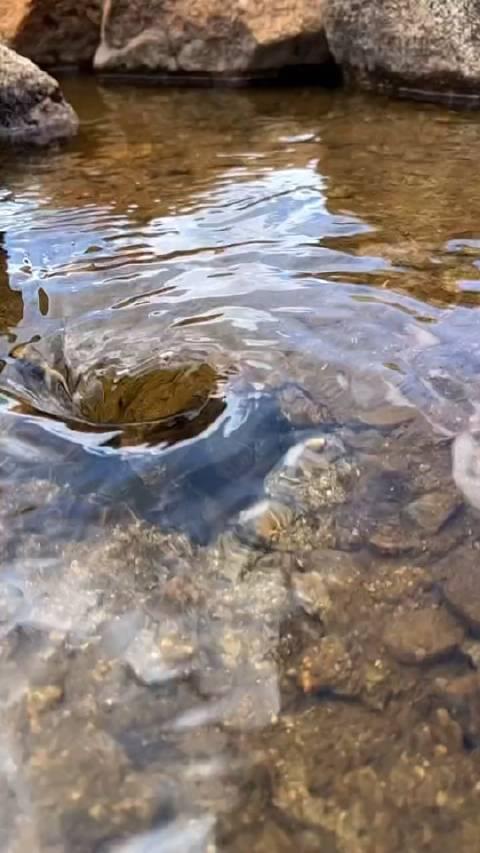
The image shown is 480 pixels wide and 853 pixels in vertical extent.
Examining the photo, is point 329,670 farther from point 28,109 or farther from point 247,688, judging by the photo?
point 28,109

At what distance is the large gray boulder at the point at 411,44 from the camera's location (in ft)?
20.5

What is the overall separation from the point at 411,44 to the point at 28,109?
292 cm

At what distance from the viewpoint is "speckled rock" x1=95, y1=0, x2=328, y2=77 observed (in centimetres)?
733

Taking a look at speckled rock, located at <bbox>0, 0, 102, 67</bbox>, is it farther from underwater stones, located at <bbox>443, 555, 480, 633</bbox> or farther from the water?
underwater stones, located at <bbox>443, 555, 480, 633</bbox>

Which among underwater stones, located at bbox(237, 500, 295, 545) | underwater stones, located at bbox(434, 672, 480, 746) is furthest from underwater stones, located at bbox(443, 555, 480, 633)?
underwater stones, located at bbox(237, 500, 295, 545)

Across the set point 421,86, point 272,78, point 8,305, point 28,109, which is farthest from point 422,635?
point 272,78

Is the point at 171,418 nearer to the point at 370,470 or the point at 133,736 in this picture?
the point at 370,470

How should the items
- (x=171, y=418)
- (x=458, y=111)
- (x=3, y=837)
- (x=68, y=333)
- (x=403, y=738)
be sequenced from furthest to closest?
(x=458, y=111) → (x=68, y=333) → (x=171, y=418) → (x=403, y=738) → (x=3, y=837)

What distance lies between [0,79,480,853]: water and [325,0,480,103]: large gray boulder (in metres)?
2.84

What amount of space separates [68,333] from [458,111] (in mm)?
4190

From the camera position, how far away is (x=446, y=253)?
11.7 ft

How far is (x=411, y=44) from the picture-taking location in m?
6.54

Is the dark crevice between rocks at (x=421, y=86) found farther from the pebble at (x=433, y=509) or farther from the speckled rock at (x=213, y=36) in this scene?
the pebble at (x=433, y=509)

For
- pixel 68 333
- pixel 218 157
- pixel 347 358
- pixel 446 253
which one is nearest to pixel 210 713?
pixel 347 358
